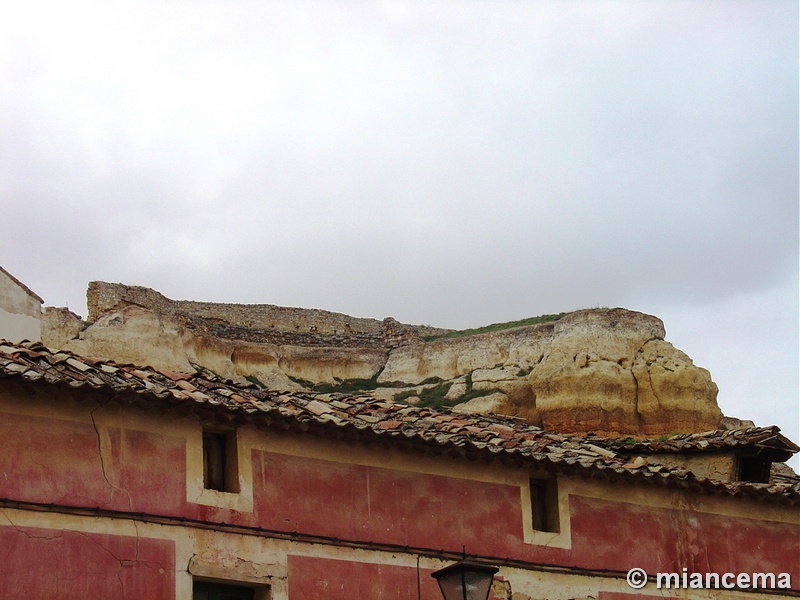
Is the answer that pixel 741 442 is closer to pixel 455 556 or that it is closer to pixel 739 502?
pixel 739 502

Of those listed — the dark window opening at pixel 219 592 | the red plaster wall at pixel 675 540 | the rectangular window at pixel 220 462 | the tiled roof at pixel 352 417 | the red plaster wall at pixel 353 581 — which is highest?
the tiled roof at pixel 352 417

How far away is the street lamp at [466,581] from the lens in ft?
36.4

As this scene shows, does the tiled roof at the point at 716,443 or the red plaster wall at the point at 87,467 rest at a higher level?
the tiled roof at the point at 716,443

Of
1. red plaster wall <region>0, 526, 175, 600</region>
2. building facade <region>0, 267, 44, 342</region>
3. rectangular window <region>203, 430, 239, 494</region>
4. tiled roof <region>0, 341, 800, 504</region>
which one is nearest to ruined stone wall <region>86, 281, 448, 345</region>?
building facade <region>0, 267, 44, 342</region>

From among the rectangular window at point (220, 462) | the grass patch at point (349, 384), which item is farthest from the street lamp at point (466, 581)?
the grass patch at point (349, 384)

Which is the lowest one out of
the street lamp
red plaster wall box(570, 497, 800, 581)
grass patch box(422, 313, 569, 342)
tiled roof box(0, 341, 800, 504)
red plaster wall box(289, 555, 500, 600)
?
the street lamp

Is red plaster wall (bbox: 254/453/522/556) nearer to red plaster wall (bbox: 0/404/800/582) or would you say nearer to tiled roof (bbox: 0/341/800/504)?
red plaster wall (bbox: 0/404/800/582)

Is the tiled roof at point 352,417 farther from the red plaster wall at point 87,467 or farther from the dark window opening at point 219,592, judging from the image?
the dark window opening at point 219,592

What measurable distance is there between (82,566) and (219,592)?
1596mm

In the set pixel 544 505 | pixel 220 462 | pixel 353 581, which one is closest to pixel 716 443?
pixel 544 505

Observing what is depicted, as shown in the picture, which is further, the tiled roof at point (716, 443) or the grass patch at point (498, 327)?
the grass patch at point (498, 327)

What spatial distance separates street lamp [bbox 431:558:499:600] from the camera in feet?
36.4

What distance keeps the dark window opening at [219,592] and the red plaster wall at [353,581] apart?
1.48ft

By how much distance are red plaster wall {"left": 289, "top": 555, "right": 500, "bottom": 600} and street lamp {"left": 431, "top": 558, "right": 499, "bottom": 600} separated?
3.46 metres
